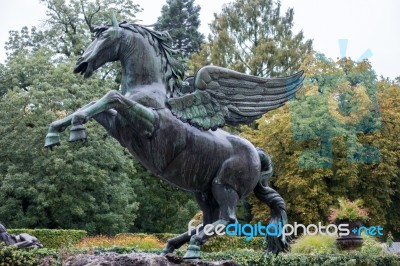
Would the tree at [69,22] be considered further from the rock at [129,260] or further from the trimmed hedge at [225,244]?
the rock at [129,260]

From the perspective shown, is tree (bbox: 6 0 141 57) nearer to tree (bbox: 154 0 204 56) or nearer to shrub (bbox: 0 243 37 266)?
tree (bbox: 154 0 204 56)

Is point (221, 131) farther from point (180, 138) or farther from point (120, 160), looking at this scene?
point (120, 160)

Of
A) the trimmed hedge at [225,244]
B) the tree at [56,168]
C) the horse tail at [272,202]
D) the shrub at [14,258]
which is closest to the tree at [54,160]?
the tree at [56,168]

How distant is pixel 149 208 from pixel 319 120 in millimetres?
10370

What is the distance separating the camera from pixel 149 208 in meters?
31.4

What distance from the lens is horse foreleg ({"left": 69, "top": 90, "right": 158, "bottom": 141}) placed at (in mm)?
6234

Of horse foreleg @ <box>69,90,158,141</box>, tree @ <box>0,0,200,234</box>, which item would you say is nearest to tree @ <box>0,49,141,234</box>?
tree @ <box>0,0,200,234</box>

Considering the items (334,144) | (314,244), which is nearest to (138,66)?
(314,244)

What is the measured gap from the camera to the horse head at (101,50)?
22.6 feet

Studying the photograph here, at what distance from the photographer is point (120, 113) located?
21.5 ft

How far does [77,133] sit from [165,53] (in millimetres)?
1626

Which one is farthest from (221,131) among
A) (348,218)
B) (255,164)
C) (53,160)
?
(53,160)

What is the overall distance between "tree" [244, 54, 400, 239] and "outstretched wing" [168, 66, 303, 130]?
17731 millimetres

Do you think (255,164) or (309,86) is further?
(309,86)
